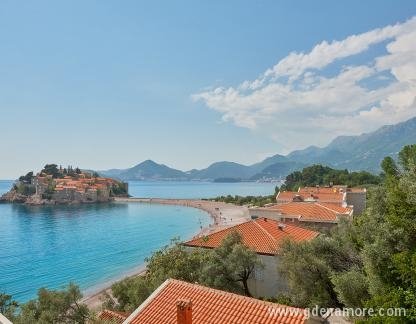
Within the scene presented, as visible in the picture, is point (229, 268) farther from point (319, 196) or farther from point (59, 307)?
point (319, 196)

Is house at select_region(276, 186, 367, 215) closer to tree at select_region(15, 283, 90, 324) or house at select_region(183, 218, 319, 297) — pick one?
house at select_region(183, 218, 319, 297)

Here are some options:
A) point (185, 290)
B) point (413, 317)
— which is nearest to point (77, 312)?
point (185, 290)

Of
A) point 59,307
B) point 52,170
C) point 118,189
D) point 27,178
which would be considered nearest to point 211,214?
point 118,189

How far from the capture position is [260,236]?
25.1m

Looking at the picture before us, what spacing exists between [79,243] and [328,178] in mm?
82137

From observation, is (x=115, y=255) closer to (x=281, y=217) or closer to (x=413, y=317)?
(x=281, y=217)

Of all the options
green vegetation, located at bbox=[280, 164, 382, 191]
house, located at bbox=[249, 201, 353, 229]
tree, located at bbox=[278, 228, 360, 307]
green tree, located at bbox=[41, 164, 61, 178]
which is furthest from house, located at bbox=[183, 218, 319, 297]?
green tree, located at bbox=[41, 164, 61, 178]

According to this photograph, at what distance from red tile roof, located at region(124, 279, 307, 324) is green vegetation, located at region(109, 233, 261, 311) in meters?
6.20

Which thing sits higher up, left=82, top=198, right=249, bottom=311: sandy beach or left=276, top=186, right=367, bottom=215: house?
left=276, top=186, right=367, bottom=215: house

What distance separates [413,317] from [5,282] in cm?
5240

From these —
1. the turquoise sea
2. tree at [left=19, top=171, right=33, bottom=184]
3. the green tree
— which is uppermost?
the green tree

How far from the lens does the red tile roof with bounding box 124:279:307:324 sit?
10008 mm

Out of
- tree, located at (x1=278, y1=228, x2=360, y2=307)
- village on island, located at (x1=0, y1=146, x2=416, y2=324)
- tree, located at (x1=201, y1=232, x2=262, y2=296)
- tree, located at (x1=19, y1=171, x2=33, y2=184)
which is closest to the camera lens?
village on island, located at (x1=0, y1=146, x2=416, y2=324)

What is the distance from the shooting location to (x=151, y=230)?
8894 centimetres
